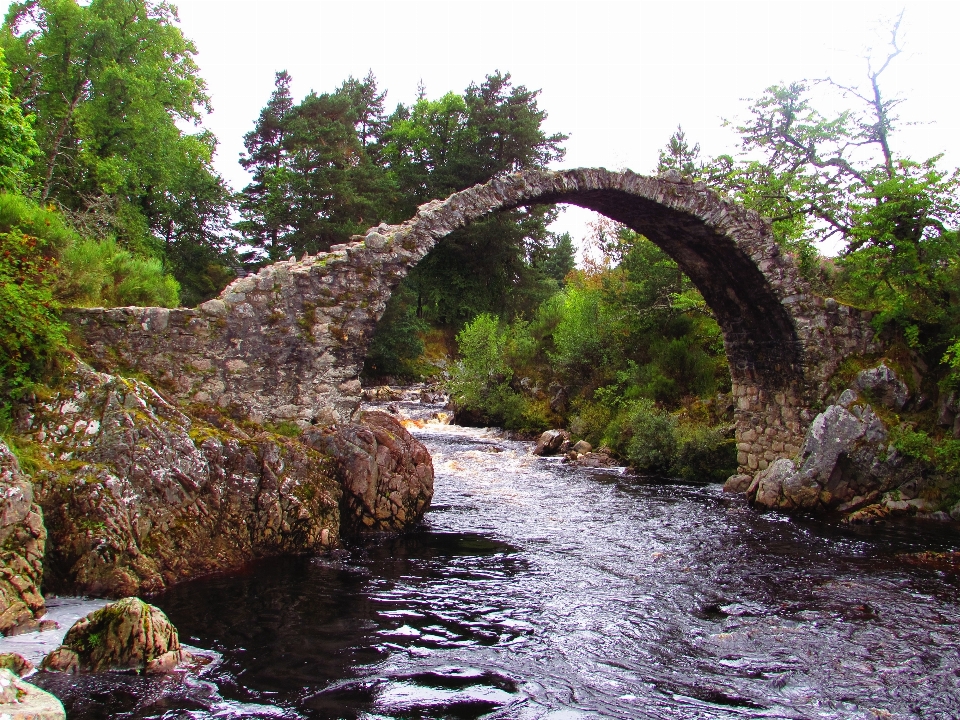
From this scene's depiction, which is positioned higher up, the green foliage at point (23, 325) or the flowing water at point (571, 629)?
the green foliage at point (23, 325)

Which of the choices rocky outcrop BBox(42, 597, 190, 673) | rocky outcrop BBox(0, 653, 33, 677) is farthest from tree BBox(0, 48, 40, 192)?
rocky outcrop BBox(0, 653, 33, 677)

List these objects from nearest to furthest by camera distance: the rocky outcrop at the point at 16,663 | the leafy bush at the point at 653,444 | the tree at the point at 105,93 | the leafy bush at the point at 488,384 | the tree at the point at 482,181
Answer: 1. the rocky outcrop at the point at 16,663
2. the leafy bush at the point at 653,444
3. the tree at the point at 105,93
4. the leafy bush at the point at 488,384
5. the tree at the point at 482,181

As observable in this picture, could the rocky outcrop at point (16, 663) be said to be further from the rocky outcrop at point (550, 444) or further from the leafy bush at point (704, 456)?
the rocky outcrop at point (550, 444)

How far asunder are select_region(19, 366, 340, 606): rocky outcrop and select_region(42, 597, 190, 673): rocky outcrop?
1138 millimetres

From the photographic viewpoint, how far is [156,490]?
6105mm

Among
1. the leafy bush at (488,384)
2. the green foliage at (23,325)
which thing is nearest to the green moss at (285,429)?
the green foliage at (23,325)

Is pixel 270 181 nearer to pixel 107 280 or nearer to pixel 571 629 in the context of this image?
pixel 107 280

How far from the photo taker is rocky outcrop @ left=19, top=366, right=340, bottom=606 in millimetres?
5402

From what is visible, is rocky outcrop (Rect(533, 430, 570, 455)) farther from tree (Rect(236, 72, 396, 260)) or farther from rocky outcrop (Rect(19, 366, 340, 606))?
tree (Rect(236, 72, 396, 260))

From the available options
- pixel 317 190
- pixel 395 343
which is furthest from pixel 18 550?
pixel 317 190

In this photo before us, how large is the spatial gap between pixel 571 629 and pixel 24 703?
384 cm

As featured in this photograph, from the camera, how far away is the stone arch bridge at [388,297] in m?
7.51

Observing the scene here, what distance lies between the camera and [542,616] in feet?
19.0

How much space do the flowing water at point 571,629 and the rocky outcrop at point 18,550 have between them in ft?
3.11
